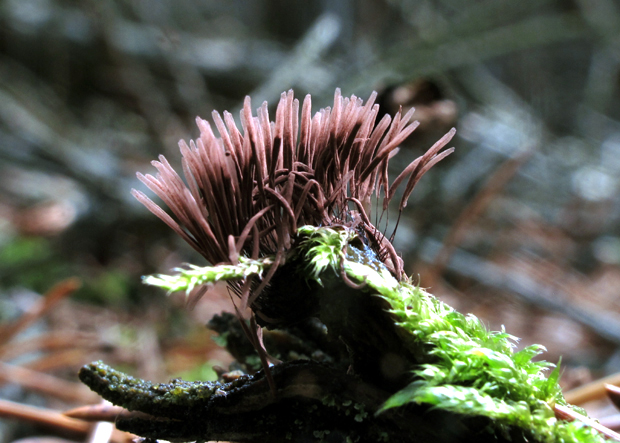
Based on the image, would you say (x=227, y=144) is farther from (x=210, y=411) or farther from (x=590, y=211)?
(x=590, y=211)

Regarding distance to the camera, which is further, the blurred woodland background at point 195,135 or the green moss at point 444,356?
the blurred woodland background at point 195,135

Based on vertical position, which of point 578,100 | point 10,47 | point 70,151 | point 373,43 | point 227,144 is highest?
point 578,100

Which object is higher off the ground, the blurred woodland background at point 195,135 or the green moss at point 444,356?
the blurred woodland background at point 195,135

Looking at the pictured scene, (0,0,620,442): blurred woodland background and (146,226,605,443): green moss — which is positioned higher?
(0,0,620,442): blurred woodland background

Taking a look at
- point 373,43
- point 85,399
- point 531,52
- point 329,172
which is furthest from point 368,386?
point 531,52

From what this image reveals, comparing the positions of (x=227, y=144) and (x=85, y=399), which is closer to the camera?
(x=227, y=144)

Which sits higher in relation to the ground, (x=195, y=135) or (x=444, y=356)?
(x=195, y=135)

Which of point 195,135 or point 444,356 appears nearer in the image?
point 444,356

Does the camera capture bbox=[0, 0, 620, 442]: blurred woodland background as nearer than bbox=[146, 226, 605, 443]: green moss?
No
